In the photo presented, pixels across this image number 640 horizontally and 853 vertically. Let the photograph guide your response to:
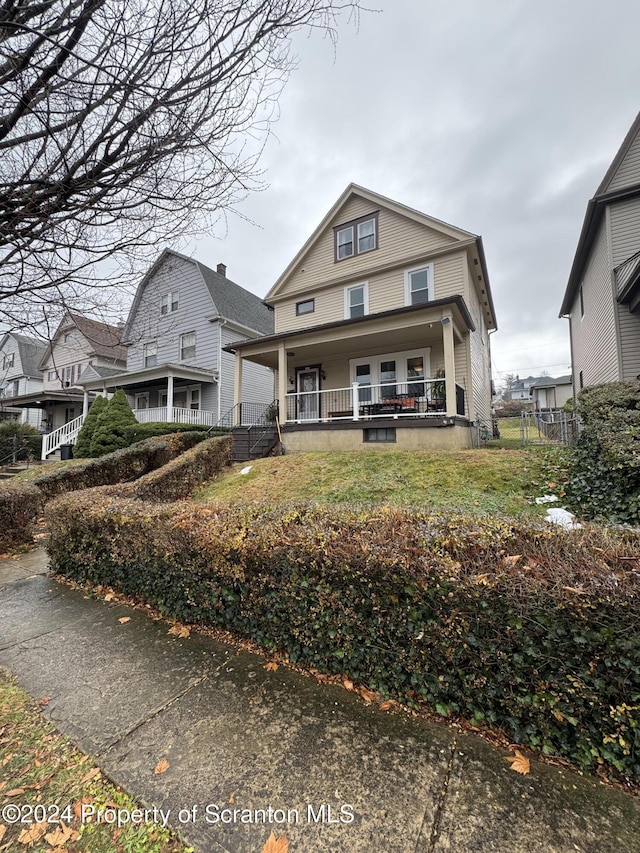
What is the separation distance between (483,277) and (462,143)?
623cm

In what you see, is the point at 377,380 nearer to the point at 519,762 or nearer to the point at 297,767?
the point at 519,762

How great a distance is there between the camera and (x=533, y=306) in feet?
132

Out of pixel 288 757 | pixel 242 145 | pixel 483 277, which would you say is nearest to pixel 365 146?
pixel 242 145

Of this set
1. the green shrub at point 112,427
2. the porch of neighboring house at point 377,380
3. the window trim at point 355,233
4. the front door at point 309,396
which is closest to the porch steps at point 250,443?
the porch of neighboring house at point 377,380

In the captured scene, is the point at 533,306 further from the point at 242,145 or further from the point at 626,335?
the point at 242,145

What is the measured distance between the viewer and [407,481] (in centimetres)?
687

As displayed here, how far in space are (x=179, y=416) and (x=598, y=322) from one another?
15811 mm

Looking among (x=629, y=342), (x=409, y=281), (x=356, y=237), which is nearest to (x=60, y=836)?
(x=629, y=342)

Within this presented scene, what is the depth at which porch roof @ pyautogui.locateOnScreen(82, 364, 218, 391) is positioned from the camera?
15547 mm

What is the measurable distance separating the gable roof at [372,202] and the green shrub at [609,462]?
7.67 metres

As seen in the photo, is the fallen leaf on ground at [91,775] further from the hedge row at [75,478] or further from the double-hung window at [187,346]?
the double-hung window at [187,346]

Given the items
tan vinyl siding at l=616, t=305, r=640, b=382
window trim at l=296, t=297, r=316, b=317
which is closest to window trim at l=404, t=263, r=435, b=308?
window trim at l=296, t=297, r=316, b=317

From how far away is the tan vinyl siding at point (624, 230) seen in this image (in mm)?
9000

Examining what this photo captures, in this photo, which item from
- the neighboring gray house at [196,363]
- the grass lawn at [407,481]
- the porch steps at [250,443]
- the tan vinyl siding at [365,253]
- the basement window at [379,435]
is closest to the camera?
the grass lawn at [407,481]
